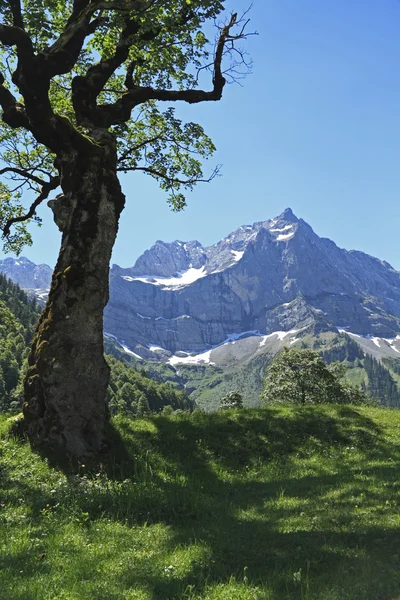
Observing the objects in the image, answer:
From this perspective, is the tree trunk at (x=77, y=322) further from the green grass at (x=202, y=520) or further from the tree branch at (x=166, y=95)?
the tree branch at (x=166, y=95)

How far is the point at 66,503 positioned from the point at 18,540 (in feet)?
6.35

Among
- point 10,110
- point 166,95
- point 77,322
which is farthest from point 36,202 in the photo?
point 77,322

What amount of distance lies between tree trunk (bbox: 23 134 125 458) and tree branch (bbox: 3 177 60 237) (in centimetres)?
618

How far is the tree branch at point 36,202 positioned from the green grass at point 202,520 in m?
12.2

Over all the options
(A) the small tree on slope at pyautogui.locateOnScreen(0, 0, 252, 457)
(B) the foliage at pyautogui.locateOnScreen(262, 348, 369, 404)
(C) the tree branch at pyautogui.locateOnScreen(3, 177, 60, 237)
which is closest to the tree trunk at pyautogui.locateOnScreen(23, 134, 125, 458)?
(A) the small tree on slope at pyautogui.locateOnScreen(0, 0, 252, 457)

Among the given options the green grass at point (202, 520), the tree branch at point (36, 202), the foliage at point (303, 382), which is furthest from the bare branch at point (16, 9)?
the foliage at point (303, 382)

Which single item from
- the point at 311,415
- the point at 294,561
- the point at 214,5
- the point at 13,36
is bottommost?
the point at 294,561

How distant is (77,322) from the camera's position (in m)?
13.0

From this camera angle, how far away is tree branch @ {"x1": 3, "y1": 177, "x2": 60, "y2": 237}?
825 inches

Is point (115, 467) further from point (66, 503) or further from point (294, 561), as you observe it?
point (294, 561)

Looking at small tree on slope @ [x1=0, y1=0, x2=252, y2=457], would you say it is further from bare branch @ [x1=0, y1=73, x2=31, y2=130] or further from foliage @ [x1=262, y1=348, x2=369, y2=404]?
foliage @ [x1=262, y1=348, x2=369, y2=404]

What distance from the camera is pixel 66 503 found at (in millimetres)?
8789

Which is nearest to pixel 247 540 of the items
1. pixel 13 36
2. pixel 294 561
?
pixel 294 561

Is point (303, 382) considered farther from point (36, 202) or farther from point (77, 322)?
point (77, 322)
